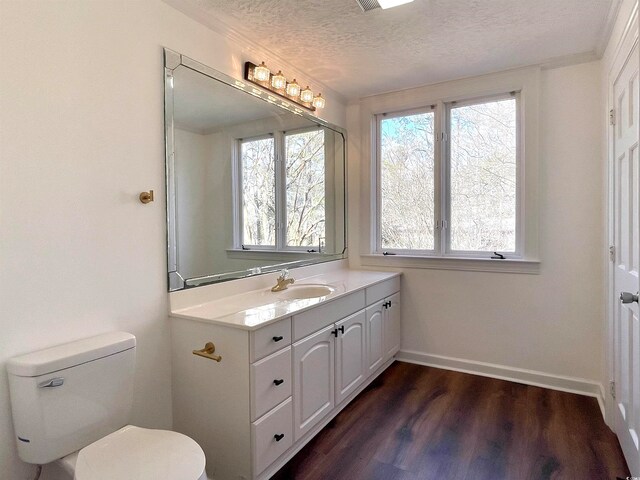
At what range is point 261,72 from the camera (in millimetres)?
2262

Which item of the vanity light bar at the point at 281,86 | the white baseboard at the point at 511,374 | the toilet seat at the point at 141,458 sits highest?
the vanity light bar at the point at 281,86

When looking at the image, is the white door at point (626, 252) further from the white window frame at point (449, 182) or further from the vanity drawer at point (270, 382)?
the vanity drawer at point (270, 382)

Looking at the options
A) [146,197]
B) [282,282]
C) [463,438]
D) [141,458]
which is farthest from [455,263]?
[141,458]

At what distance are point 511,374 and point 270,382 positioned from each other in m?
2.05

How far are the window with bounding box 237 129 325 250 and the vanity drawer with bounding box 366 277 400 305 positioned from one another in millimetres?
620

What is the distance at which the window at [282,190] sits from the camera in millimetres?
2385

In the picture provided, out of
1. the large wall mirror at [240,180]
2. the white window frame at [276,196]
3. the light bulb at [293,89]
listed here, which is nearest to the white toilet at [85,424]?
the large wall mirror at [240,180]

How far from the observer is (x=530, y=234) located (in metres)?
2.68

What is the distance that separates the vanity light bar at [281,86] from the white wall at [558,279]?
1.65 meters

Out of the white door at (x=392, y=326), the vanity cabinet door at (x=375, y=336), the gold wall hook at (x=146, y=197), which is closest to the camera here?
the gold wall hook at (x=146, y=197)

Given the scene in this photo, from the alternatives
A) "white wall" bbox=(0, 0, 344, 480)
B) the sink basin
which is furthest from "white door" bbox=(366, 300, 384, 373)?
"white wall" bbox=(0, 0, 344, 480)

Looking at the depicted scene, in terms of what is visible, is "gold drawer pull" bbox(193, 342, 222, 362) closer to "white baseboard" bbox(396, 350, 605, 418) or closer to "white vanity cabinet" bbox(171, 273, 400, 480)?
"white vanity cabinet" bbox(171, 273, 400, 480)

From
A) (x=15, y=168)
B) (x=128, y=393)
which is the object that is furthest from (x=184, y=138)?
(x=128, y=393)

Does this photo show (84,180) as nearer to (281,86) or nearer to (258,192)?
(258,192)
